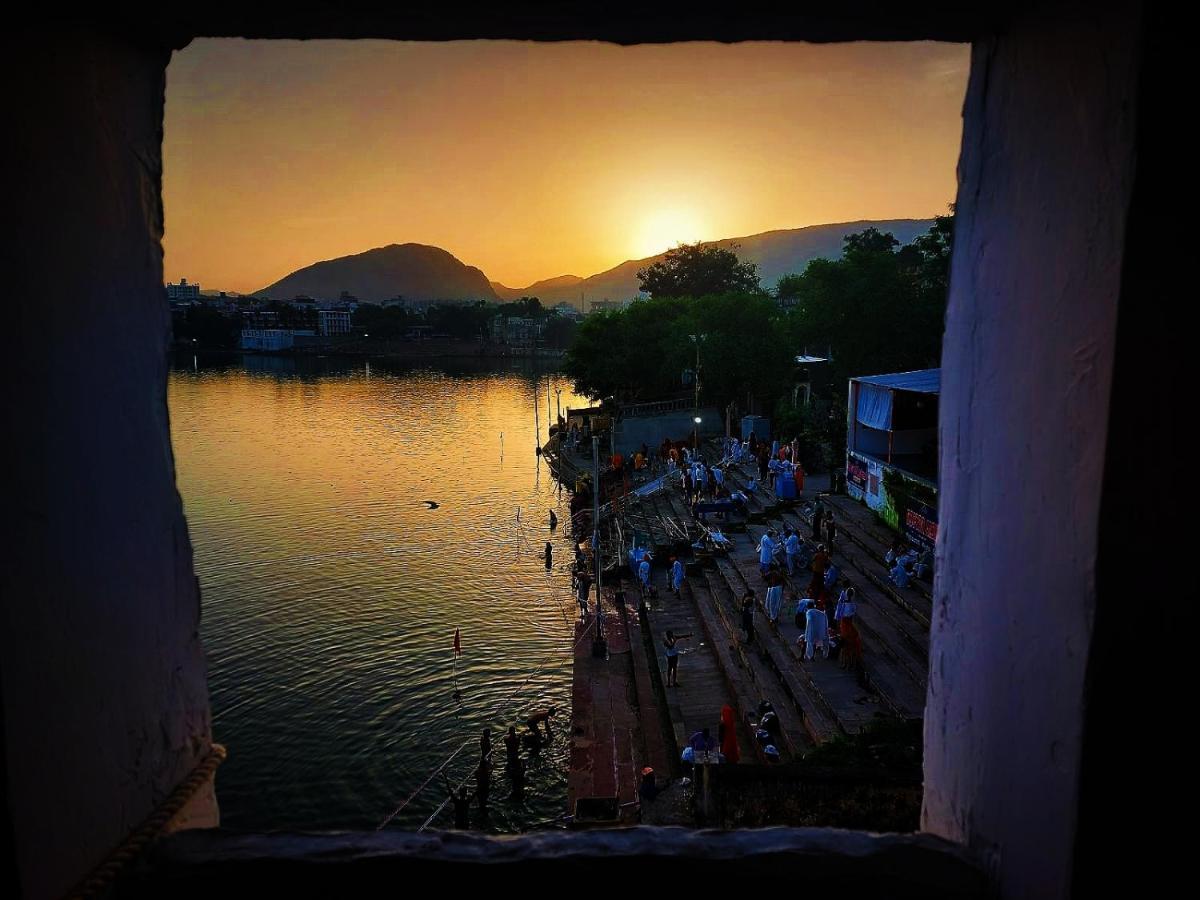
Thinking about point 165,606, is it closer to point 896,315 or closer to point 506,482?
point 896,315

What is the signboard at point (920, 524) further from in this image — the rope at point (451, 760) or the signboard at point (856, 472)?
the rope at point (451, 760)

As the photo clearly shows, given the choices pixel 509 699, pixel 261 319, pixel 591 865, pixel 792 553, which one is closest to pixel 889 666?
pixel 792 553

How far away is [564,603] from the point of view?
2259 cm

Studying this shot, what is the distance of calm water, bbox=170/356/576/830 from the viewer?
14398mm

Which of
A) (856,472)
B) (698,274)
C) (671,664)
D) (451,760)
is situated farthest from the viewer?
(698,274)

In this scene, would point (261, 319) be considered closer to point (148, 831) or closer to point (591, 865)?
point (148, 831)

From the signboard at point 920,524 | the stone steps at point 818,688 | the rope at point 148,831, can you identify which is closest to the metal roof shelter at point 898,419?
the signboard at point 920,524

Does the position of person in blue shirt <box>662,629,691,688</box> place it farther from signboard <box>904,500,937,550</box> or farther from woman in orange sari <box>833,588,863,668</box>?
signboard <box>904,500,937,550</box>

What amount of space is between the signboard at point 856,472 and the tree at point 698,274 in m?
66.7

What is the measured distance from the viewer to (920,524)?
1636 centimetres

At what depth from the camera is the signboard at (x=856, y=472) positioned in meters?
21.2

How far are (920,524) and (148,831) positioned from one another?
16.5 m

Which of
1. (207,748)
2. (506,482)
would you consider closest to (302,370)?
(506,482)

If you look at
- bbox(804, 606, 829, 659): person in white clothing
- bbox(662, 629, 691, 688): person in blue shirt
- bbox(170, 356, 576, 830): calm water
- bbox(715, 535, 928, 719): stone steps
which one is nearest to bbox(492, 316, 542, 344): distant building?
bbox(170, 356, 576, 830): calm water
